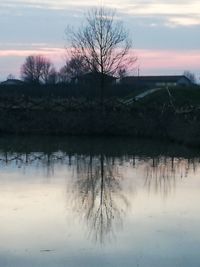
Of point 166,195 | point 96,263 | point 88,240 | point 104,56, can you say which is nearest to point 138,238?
point 88,240

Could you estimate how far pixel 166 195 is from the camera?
14469 mm

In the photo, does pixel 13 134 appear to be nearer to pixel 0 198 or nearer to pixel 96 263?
pixel 0 198

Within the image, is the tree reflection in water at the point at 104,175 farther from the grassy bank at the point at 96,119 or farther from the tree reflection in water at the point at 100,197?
the grassy bank at the point at 96,119

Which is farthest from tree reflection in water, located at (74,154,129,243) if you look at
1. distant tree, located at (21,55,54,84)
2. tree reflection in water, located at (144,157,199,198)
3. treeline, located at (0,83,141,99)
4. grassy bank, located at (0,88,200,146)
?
distant tree, located at (21,55,54,84)

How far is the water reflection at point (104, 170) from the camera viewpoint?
12133 mm

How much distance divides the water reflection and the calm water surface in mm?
24

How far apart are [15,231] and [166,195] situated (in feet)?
16.7

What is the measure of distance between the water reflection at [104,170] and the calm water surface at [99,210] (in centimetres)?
2

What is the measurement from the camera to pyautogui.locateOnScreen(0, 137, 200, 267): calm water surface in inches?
353

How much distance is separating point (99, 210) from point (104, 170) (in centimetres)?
642

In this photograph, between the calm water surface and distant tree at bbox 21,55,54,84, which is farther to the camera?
distant tree at bbox 21,55,54,84

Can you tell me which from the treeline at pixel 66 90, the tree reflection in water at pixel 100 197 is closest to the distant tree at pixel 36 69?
the treeline at pixel 66 90

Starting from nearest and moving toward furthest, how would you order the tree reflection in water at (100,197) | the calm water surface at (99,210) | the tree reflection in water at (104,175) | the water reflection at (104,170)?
the calm water surface at (99,210) < the tree reflection in water at (100,197) < the tree reflection in water at (104,175) < the water reflection at (104,170)

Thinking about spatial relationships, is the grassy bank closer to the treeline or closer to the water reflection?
the water reflection
